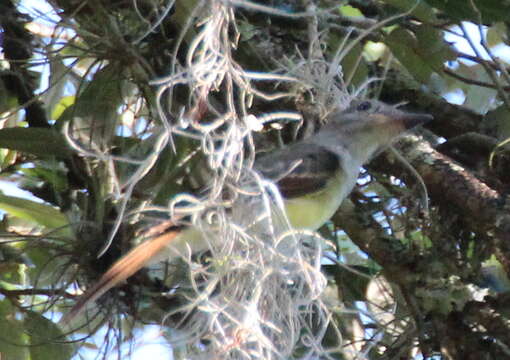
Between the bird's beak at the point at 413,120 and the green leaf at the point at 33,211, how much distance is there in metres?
0.97

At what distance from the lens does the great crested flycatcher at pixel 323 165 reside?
258 cm

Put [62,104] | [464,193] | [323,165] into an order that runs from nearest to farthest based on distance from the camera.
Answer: [464,193], [323,165], [62,104]

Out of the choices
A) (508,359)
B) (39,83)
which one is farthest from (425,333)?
(39,83)

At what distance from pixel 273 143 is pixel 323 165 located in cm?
16

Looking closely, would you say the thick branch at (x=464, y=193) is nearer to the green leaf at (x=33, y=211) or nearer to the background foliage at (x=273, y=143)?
the background foliage at (x=273, y=143)

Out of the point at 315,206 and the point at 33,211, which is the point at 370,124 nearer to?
the point at 315,206

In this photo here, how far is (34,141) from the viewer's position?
2.89m

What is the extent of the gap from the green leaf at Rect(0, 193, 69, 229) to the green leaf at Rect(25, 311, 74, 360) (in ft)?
0.86

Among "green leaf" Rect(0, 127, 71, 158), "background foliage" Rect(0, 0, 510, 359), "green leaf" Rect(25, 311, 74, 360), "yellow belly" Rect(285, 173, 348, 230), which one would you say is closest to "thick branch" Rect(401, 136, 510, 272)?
"background foliage" Rect(0, 0, 510, 359)

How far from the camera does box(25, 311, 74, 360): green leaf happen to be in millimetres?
2900

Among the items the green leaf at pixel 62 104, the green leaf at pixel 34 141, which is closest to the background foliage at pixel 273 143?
the green leaf at pixel 34 141

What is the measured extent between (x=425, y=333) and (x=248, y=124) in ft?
2.80

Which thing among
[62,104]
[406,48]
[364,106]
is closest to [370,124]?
[364,106]

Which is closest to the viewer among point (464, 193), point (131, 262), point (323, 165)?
point (131, 262)
